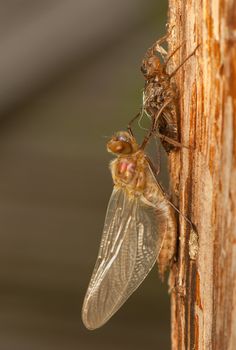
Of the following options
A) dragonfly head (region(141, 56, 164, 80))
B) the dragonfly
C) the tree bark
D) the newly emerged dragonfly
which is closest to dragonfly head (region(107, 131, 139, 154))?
the newly emerged dragonfly

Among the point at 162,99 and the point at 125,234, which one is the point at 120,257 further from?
the point at 162,99

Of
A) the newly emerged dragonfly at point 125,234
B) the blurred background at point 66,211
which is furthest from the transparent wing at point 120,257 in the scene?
the blurred background at point 66,211

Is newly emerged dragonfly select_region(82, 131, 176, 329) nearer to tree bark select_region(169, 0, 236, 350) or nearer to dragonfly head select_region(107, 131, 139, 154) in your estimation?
dragonfly head select_region(107, 131, 139, 154)

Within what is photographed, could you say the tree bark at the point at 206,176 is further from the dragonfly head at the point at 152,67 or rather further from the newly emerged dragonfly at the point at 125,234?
the newly emerged dragonfly at the point at 125,234

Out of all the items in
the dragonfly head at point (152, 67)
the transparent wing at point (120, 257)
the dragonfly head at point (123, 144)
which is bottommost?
the transparent wing at point (120, 257)

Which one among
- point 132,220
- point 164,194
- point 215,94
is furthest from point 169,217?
point 215,94

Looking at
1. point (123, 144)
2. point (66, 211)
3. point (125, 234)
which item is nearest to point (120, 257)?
point (125, 234)
